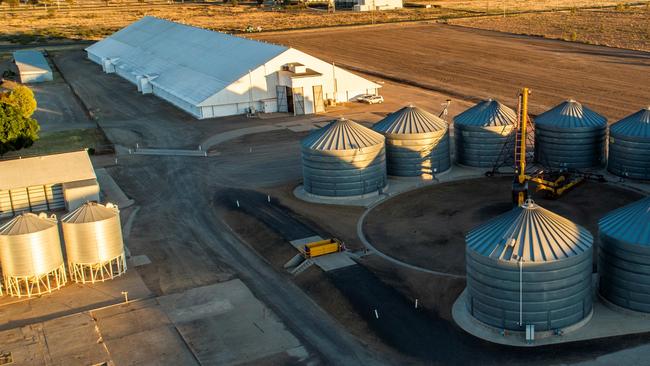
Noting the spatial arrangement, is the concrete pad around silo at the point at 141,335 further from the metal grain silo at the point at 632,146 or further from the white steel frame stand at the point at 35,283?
the metal grain silo at the point at 632,146

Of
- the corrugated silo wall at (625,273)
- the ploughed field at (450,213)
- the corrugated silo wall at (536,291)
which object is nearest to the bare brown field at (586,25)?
the ploughed field at (450,213)

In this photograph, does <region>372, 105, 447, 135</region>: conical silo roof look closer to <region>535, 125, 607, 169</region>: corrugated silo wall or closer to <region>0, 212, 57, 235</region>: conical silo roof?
<region>535, 125, 607, 169</region>: corrugated silo wall

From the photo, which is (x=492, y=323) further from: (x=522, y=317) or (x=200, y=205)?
(x=200, y=205)

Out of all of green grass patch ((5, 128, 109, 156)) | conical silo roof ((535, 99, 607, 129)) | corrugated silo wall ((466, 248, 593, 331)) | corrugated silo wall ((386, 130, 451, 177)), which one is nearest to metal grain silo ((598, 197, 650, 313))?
corrugated silo wall ((466, 248, 593, 331))

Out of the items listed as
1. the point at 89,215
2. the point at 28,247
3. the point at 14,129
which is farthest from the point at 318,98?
the point at 28,247

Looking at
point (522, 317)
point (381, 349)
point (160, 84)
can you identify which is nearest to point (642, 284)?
point (522, 317)

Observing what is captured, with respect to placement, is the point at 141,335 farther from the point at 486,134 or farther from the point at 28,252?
the point at 486,134
